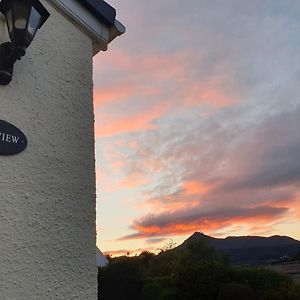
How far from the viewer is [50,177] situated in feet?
9.30

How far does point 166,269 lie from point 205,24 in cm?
1322

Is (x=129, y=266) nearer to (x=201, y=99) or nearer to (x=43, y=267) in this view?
(x=201, y=99)

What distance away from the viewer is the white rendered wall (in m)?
2.53

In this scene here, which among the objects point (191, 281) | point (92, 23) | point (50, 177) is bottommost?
point (191, 281)

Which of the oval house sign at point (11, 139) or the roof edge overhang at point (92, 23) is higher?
the roof edge overhang at point (92, 23)

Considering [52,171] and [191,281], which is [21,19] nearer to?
[52,171]

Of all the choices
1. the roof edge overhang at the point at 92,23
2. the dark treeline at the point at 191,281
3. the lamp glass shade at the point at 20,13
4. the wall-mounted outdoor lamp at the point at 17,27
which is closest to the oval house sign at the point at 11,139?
the wall-mounted outdoor lamp at the point at 17,27

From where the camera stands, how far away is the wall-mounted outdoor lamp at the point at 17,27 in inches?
98.4

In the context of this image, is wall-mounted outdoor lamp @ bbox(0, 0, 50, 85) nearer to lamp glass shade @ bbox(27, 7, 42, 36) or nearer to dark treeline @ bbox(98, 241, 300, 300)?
lamp glass shade @ bbox(27, 7, 42, 36)

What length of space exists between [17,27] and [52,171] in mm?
1005

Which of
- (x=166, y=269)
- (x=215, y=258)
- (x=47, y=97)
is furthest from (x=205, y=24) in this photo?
(x=166, y=269)

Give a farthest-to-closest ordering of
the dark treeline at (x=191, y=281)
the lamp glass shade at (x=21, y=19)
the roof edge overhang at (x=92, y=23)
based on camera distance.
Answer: the dark treeline at (x=191, y=281) → the roof edge overhang at (x=92, y=23) → the lamp glass shade at (x=21, y=19)

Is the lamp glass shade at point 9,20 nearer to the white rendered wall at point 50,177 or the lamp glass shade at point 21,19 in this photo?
the lamp glass shade at point 21,19

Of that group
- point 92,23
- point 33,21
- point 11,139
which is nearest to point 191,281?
point 92,23
